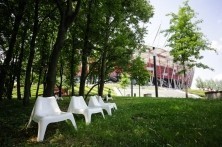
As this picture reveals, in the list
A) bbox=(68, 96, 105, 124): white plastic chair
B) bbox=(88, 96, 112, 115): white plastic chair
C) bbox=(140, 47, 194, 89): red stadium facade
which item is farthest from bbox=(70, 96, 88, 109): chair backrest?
bbox=(140, 47, 194, 89): red stadium facade

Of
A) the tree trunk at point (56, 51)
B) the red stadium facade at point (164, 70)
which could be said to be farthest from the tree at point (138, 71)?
the red stadium facade at point (164, 70)

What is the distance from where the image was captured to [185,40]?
32.6 m

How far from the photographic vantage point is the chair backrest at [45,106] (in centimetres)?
923

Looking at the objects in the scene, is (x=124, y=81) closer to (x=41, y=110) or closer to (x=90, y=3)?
(x=90, y=3)

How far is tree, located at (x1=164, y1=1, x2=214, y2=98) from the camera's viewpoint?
108 feet

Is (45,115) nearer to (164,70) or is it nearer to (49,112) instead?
(49,112)

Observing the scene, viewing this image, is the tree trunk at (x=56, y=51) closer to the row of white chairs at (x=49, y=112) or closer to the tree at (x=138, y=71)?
the row of white chairs at (x=49, y=112)

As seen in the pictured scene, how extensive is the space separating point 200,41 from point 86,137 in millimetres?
27653

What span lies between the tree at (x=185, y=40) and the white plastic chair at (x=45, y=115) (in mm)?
25167

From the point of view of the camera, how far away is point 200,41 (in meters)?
32.9

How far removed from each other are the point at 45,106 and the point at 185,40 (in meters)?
25.9

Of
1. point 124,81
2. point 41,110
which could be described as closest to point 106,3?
point 41,110

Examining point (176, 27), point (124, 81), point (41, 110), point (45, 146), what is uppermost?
point (176, 27)

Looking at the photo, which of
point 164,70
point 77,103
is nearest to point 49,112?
point 77,103
